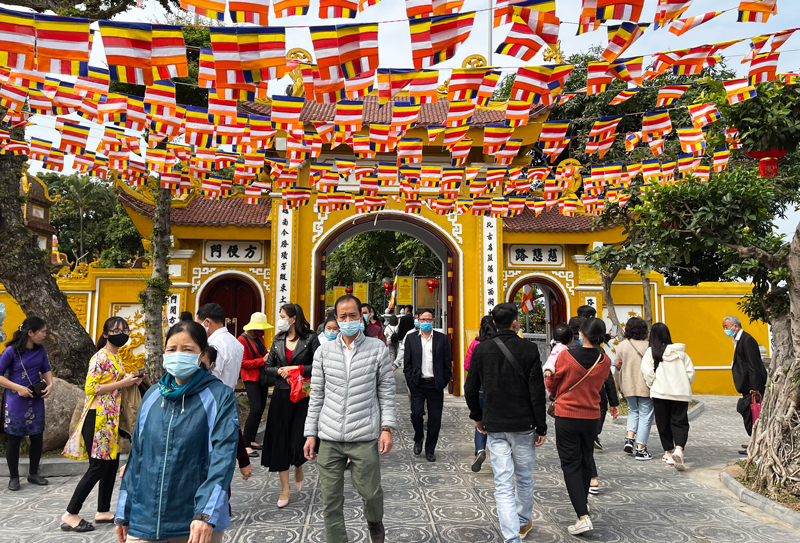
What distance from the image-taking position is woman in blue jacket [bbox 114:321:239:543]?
213 centimetres

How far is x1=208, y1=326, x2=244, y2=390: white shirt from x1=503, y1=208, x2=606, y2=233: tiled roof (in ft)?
26.7

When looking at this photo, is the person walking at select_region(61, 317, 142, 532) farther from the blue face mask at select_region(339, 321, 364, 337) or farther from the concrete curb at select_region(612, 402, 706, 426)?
the concrete curb at select_region(612, 402, 706, 426)

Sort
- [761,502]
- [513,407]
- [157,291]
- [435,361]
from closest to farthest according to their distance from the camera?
[513,407], [761,502], [435,361], [157,291]

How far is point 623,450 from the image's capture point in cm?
654

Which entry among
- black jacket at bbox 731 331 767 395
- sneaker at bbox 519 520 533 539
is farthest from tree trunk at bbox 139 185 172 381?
black jacket at bbox 731 331 767 395

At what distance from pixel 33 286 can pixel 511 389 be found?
21.1 ft

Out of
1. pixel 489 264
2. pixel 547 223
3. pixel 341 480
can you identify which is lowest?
pixel 341 480

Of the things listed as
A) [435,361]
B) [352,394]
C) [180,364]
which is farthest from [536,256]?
[180,364]

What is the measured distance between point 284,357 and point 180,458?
2.33 metres

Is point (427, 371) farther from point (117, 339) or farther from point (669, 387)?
point (117, 339)

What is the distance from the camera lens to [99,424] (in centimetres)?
376

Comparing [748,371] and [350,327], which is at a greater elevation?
[350,327]

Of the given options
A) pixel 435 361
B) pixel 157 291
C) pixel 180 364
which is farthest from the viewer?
pixel 157 291

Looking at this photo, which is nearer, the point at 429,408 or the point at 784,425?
the point at 784,425
